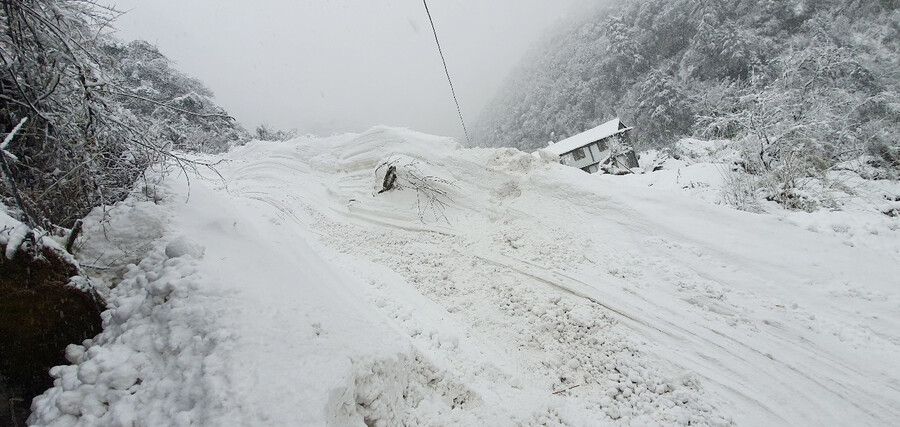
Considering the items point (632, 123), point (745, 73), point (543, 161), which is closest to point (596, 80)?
point (632, 123)

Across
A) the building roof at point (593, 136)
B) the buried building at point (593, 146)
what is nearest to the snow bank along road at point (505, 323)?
the buried building at point (593, 146)

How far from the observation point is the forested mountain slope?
10.2 meters

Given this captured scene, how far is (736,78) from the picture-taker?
28.1 metres

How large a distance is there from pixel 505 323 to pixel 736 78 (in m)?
33.8

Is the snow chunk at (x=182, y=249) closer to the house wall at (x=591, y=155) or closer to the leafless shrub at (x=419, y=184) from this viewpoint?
the leafless shrub at (x=419, y=184)

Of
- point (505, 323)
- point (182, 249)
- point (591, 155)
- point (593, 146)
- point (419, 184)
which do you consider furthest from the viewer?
point (591, 155)

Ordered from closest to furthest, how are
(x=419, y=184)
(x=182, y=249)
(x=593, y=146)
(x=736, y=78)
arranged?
(x=182, y=249) < (x=419, y=184) < (x=736, y=78) < (x=593, y=146)

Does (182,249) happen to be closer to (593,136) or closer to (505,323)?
(505,323)

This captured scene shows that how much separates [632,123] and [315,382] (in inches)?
1392

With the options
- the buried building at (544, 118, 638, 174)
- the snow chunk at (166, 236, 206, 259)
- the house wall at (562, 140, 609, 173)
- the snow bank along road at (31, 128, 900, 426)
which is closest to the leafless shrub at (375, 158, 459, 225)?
the snow bank along road at (31, 128, 900, 426)

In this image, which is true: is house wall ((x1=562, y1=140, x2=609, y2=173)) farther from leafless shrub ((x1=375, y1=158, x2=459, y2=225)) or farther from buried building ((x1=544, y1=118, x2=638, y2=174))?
leafless shrub ((x1=375, y1=158, x2=459, y2=225))

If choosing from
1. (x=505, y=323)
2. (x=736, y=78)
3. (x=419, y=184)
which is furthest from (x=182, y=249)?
(x=736, y=78)

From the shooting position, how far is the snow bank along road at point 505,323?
2250 millimetres

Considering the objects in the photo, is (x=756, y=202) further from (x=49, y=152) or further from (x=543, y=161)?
(x=49, y=152)
